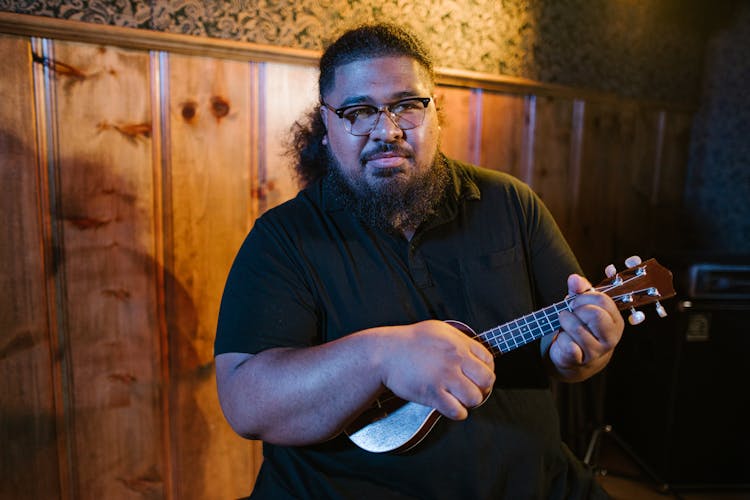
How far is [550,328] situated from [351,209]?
52cm

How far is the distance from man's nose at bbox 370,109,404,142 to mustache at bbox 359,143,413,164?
2 centimetres

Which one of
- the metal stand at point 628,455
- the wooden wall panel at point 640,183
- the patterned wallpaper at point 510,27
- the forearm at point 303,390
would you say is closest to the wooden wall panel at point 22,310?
the patterned wallpaper at point 510,27

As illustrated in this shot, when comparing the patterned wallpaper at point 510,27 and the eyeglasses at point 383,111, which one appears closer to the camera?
the eyeglasses at point 383,111

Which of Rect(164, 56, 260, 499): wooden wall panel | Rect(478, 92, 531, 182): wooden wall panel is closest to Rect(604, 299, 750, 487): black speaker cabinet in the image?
Rect(478, 92, 531, 182): wooden wall panel

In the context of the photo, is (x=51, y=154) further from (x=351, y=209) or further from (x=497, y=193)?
(x=497, y=193)

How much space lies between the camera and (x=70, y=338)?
1.53 m

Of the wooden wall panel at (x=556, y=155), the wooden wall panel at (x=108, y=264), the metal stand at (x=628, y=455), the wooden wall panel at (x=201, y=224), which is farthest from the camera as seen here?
the wooden wall panel at (x=556, y=155)

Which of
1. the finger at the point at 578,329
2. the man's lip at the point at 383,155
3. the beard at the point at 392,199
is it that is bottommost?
the finger at the point at 578,329

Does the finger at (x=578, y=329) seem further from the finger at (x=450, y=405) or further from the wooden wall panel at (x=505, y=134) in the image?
the wooden wall panel at (x=505, y=134)

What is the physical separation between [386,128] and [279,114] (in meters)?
0.75

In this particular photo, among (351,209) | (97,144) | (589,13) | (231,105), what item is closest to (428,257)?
(351,209)

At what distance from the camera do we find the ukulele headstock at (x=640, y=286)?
0.95 metres

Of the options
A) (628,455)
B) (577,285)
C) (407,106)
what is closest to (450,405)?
(577,285)

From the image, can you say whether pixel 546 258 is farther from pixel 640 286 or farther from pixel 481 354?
pixel 481 354
